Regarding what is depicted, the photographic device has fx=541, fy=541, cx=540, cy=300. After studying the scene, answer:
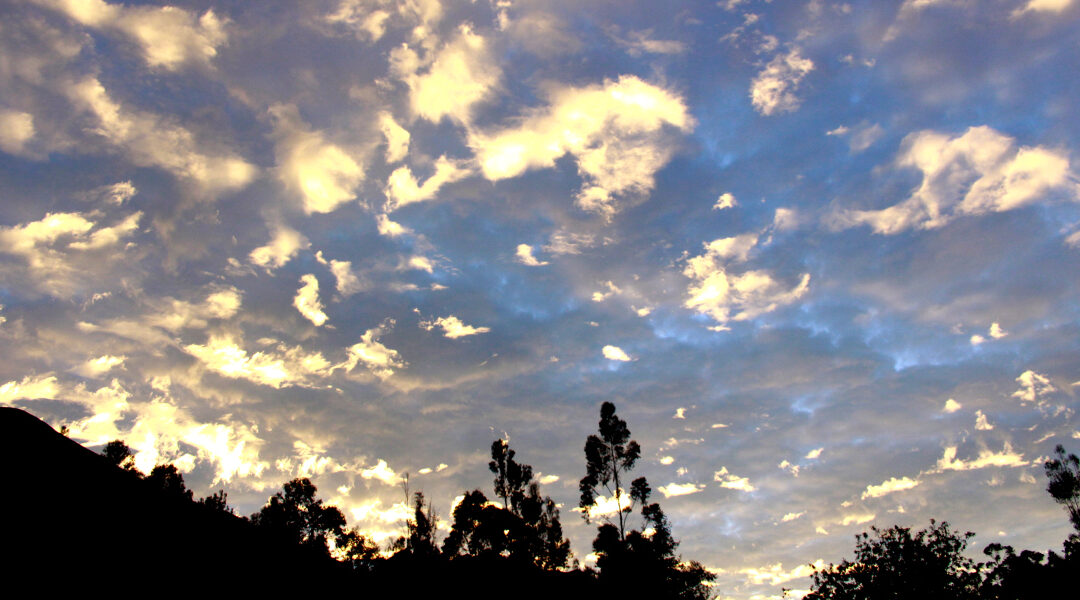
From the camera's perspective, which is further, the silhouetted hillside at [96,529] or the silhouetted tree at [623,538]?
the silhouetted tree at [623,538]

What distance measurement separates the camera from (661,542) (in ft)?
191

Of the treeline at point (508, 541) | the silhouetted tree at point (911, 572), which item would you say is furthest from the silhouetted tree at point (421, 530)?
the silhouetted tree at point (911, 572)

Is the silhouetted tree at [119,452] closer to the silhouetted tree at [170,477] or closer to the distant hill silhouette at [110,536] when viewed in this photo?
the silhouetted tree at [170,477]

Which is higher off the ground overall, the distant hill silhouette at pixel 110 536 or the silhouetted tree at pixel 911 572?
the distant hill silhouette at pixel 110 536

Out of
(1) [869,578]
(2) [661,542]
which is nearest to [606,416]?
(2) [661,542]

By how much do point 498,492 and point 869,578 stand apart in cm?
4429

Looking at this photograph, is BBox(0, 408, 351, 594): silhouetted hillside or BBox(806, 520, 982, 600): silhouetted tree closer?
BBox(0, 408, 351, 594): silhouetted hillside

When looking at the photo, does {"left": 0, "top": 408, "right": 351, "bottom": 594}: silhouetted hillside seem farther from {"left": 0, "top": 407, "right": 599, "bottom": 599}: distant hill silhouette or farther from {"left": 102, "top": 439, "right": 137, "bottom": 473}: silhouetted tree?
A: {"left": 102, "top": 439, "right": 137, "bottom": 473}: silhouetted tree

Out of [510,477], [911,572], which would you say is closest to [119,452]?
[510,477]

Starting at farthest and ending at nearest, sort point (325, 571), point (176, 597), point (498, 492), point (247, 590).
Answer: point (498, 492) → point (325, 571) → point (247, 590) → point (176, 597)

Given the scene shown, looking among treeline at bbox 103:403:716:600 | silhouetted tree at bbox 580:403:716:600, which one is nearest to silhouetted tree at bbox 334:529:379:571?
treeline at bbox 103:403:716:600

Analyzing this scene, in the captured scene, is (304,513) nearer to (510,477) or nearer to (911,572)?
(510,477)

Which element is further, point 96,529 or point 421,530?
point 421,530

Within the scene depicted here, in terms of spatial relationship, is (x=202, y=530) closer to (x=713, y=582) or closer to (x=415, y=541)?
(x=415, y=541)
